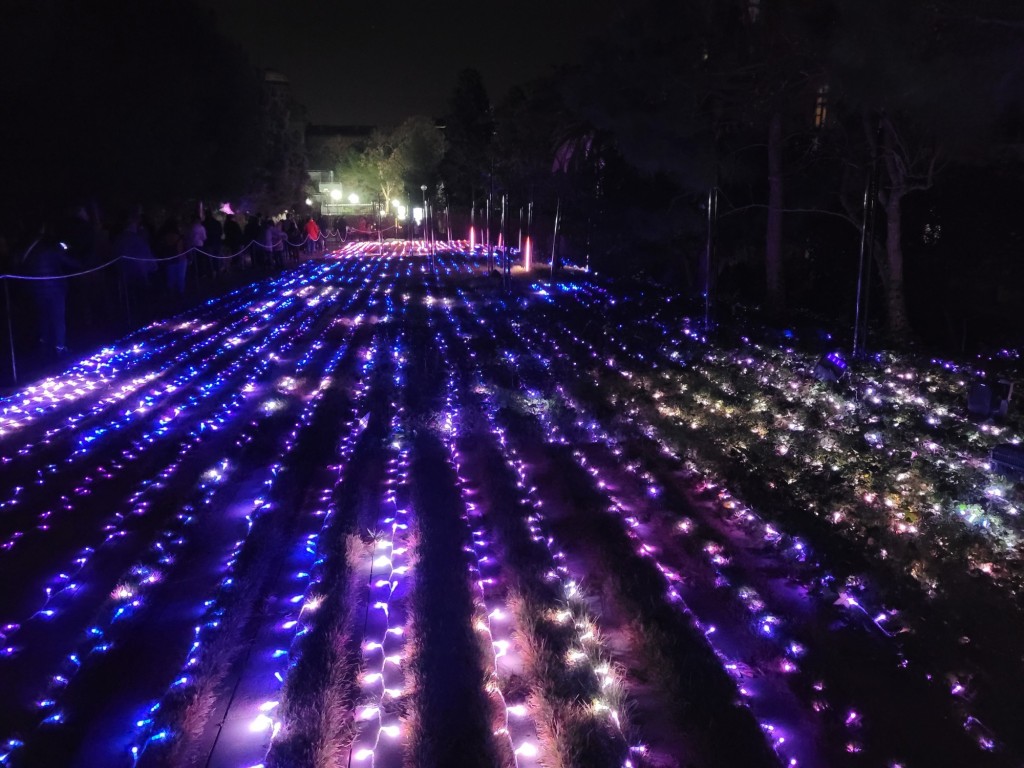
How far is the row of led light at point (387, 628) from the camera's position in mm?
2793

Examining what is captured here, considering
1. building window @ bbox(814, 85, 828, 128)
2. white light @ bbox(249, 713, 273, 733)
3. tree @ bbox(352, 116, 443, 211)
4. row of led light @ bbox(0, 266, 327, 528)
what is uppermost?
tree @ bbox(352, 116, 443, 211)

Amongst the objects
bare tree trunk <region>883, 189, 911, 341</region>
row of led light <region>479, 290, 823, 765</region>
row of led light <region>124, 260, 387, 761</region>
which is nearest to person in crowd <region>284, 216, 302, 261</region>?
bare tree trunk <region>883, 189, 911, 341</region>

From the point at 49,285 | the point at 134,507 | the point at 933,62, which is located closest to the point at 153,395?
the point at 49,285

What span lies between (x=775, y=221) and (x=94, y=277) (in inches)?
364

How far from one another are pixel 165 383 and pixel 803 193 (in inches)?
360

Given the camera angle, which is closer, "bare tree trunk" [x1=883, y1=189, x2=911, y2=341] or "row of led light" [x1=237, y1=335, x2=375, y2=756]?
"row of led light" [x1=237, y1=335, x2=375, y2=756]

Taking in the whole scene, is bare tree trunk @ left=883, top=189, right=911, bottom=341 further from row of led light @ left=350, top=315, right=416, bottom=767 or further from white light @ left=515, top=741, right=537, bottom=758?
white light @ left=515, top=741, right=537, bottom=758

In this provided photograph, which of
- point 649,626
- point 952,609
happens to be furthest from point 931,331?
point 649,626

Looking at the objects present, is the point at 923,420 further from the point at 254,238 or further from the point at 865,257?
the point at 254,238

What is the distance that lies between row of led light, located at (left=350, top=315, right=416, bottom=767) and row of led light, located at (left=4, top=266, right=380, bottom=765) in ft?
3.35

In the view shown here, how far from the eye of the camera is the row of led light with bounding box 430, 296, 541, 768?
2777 millimetres

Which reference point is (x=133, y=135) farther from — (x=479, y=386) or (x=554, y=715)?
(x=554, y=715)

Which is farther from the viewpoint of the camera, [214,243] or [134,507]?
[214,243]

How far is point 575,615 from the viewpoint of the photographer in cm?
357
